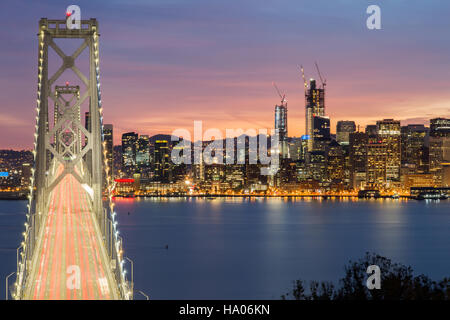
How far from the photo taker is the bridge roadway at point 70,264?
1670 cm

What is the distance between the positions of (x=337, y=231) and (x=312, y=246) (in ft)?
53.4

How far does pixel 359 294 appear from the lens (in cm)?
1594

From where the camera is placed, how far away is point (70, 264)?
20.4 meters

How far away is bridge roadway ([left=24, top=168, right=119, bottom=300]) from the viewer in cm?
1670

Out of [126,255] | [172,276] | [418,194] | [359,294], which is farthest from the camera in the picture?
[418,194]

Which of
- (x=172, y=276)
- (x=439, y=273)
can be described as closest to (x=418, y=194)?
(x=439, y=273)

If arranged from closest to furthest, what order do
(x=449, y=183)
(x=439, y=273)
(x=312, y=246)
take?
(x=439, y=273), (x=312, y=246), (x=449, y=183)

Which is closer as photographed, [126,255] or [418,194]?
[126,255]
